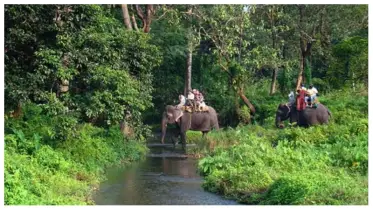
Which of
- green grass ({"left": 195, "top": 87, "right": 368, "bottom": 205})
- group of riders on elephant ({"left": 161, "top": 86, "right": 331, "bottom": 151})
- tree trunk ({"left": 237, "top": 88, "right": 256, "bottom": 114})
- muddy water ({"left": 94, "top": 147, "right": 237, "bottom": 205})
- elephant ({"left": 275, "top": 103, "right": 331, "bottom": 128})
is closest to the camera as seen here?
green grass ({"left": 195, "top": 87, "right": 368, "bottom": 205})

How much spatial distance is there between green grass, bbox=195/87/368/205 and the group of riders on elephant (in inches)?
127

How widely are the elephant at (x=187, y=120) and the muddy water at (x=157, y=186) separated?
3.39 meters

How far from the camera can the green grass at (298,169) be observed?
877cm

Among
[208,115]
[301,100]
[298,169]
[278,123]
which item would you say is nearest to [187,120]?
[208,115]

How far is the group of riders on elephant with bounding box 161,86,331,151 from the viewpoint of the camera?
746 inches

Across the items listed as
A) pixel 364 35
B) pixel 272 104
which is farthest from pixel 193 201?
pixel 364 35

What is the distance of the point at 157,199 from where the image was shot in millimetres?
10172

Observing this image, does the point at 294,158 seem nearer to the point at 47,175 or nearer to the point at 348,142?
the point at 348,142

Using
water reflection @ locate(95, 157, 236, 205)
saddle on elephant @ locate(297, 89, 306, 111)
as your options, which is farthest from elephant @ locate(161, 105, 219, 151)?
water reflection @ locate(95, 157, 236, 205)

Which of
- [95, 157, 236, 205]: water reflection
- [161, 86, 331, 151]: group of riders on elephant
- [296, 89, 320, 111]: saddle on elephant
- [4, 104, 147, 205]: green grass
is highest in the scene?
[296, 89, 320, 111]: saddle on elephant

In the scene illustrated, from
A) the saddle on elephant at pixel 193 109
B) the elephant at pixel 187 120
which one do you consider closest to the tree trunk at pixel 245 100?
the elephant at pixel 187 120

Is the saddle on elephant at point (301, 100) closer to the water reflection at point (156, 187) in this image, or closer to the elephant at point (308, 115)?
the elephant at point (308, 115)

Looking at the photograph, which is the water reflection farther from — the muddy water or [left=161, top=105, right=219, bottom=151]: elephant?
[left=161, top=105, right=219, bottom=151]: elephant

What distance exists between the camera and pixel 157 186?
1145cm
